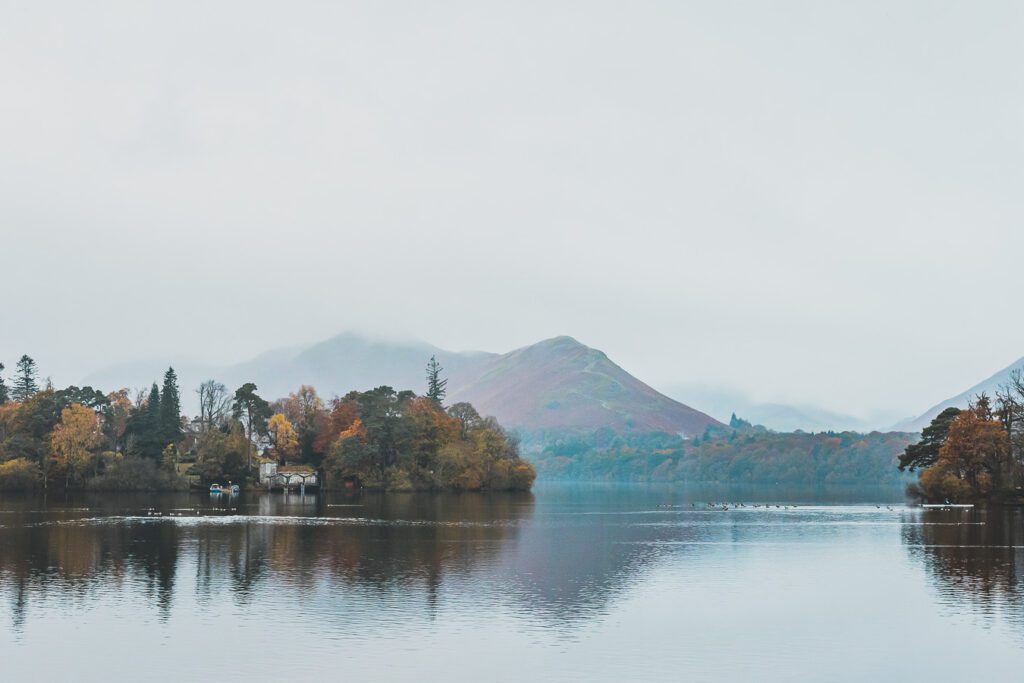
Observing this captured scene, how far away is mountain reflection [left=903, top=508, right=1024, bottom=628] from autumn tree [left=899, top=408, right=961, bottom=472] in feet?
114

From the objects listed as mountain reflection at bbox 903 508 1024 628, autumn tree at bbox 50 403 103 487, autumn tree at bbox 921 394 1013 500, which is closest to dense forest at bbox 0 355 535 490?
autumn tree at bbox 50 403 103 487

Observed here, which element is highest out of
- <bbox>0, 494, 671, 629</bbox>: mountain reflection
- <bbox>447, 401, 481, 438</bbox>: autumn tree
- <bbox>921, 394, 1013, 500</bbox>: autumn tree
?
<bbox>447, 401, 481, 438</bbox>: autumn tree

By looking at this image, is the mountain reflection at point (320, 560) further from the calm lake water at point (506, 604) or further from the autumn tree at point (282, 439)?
the autumn tree at point (282, 439)

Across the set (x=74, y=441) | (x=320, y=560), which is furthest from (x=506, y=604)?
(x=74, y=441)

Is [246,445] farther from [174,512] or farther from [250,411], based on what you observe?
[174,512]

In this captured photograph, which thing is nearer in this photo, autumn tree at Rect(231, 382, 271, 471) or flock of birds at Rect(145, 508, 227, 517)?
flock of birds at Rect(145, 508, 227, 517)

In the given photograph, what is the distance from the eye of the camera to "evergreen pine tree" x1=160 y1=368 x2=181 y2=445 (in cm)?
18020

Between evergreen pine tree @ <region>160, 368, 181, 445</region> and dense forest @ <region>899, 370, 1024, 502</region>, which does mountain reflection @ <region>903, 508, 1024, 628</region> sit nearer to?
dense forest @ <region>899, 370, 1024, 502</region>

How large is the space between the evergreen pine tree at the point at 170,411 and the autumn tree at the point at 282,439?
17.0 meters

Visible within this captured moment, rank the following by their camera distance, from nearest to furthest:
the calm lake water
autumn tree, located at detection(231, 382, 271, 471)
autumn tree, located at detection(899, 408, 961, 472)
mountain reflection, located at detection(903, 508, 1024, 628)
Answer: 1. the calm lake water
2. mountain reflection, located at detection(903, 508, 1024, 628)
3. autumn tree, located at detection(899, 408, 961, 472)
4. autumn tree, located at detection(231, 382, 271, 471)

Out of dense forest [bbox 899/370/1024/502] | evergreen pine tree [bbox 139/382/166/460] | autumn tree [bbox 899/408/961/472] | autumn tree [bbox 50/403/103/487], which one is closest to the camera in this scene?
dense forest [bbox 899/370/1024/502]

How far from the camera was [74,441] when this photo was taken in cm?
16725

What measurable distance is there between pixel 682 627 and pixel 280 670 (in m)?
16.7

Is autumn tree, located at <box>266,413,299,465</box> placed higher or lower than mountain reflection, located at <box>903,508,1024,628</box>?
higher
